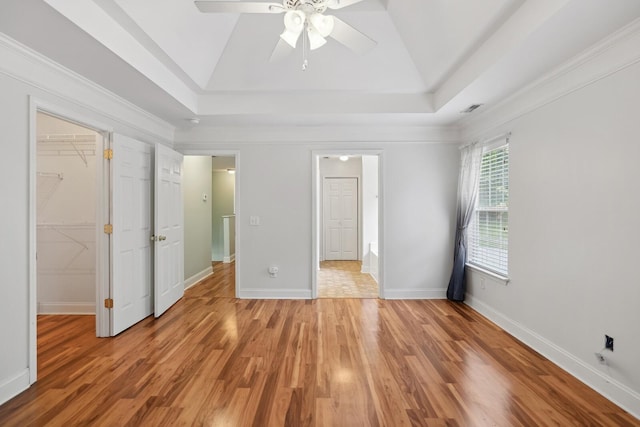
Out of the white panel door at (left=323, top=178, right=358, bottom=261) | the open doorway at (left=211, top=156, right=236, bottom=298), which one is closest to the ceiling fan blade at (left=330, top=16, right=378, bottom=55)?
the open doorway at (left=211, top=156, right=236, bottom=298)

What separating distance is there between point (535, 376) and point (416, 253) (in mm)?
2193

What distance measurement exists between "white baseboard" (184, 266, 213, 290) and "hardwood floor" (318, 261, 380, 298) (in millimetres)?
2111

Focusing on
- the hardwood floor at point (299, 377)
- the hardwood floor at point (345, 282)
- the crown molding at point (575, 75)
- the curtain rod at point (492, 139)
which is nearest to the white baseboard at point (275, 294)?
the hardwood floor at point (345, 282)

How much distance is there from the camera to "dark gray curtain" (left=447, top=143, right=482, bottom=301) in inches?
155

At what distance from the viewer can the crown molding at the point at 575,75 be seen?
79.4 inches

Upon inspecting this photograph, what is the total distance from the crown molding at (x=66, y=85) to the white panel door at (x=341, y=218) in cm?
466

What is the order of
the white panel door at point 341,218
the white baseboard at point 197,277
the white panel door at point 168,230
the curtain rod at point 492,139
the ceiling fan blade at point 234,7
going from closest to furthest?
the ceiling fan blade at point 234,7, the curtain rod at point 492,139, the white panel door at point 168,230, the white baseboard at point 197,277, the white panel door at point 341,218

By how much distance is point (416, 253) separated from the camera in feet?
14.6

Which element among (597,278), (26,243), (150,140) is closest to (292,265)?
(150,140)

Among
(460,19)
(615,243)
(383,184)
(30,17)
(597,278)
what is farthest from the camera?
(383,184)

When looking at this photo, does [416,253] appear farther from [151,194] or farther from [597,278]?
[151,194]

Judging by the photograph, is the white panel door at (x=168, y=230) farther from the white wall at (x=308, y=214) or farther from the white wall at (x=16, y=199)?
the white wall at (x=16, y=199)

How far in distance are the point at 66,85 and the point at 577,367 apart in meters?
4.69

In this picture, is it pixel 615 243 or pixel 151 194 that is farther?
pixel 151 194
